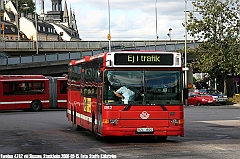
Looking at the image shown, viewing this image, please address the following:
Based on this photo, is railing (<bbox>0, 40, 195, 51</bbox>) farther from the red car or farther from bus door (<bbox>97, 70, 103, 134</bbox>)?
bus door (<bbox>97, 70, 103, 134</bbox>)

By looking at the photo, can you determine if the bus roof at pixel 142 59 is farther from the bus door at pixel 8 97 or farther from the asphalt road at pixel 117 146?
the bus door at pixel 8 97

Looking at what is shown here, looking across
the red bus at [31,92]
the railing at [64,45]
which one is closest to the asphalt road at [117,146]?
the red bus at [31,92]

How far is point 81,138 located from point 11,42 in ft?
213

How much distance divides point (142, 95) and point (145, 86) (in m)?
0.27

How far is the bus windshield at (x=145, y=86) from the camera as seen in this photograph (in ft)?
62.7

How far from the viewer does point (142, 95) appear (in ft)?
62.8

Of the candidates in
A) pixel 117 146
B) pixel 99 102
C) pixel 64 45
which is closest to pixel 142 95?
pixel 99 102

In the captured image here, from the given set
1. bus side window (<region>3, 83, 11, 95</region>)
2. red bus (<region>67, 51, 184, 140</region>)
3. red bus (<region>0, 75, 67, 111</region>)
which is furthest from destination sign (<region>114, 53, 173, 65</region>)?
bus side window (<region>3, 83, 11, 95</region>)

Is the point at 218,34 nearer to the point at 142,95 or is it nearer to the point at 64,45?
the point at 64,45

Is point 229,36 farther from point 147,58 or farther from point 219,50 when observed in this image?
point 147,58

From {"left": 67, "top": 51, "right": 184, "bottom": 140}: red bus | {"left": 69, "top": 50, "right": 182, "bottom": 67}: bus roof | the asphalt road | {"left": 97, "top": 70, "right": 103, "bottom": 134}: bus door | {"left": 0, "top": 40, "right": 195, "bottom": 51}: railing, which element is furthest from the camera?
{"left": 0, "top": 40, "right": 195, "bottom": 51}: railing

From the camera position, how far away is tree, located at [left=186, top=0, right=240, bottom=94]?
220 feet

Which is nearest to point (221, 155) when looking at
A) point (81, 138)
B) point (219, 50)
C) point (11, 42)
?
point (81, 138)

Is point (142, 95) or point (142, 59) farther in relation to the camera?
point (142, 59)
